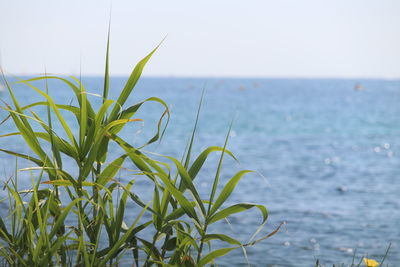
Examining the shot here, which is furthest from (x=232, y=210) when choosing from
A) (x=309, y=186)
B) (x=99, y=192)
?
(x=309, y=186)

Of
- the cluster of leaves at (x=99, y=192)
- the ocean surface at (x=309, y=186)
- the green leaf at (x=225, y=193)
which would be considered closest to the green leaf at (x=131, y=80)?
the cluster of leaves at (x=99, y=192)

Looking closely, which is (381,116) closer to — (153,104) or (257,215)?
(153,104)

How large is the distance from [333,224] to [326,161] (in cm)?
1148

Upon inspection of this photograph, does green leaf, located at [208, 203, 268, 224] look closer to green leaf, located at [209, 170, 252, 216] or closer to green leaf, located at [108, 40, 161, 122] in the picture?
green leaf, located at [209, 170, 252, 216]

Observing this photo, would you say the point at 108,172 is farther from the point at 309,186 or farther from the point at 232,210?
the point at 309,186

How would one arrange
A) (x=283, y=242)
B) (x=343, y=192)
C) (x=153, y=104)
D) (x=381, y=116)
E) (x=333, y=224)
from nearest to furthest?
(x=283, y=242) < (x=333, y=224) < (x=343, y=192) < (x=381, y=116) < (x=153, y=104)

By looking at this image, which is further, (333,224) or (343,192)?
(343,192)

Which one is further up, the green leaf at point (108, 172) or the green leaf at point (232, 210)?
the green leaf at point (108, 172)

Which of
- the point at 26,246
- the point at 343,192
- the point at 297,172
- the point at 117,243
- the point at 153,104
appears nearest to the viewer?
the point at 117,243

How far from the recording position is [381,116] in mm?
51250

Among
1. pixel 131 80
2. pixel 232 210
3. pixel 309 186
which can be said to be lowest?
pixel 309 186

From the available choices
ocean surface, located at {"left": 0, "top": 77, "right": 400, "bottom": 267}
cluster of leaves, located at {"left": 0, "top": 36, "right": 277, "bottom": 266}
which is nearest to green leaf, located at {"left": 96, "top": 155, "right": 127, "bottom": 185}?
cluster of leaves, located at {"left": 0, "top": 36, "right": 277, "bottom": 266}

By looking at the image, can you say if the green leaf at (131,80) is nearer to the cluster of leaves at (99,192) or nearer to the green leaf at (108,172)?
the cluster of leaves at (99,192)

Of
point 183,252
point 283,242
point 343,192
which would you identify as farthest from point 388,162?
point 183,252
